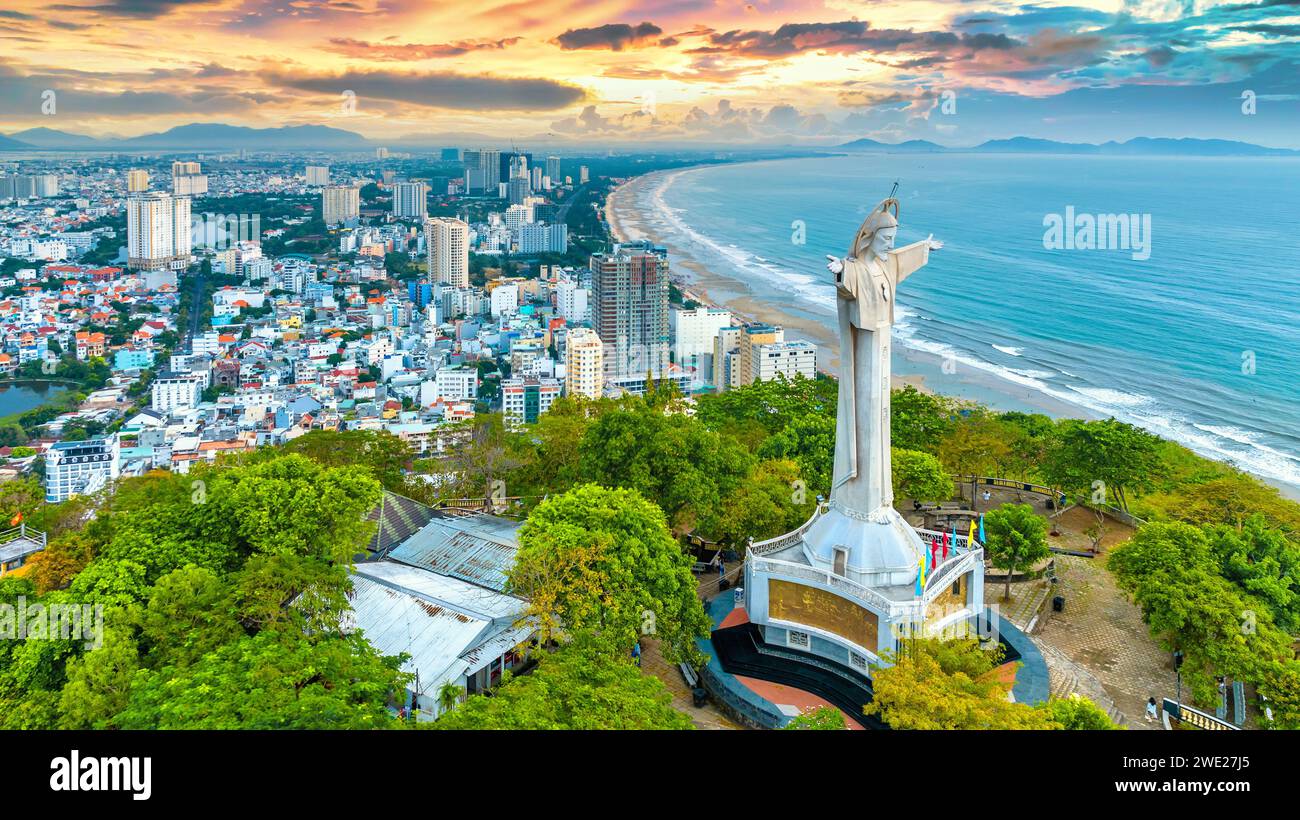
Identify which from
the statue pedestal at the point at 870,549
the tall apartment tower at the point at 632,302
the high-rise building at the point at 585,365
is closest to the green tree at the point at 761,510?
the statue pedestal at the point at 870,549

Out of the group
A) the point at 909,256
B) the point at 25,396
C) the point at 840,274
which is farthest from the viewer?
the point at 25,396

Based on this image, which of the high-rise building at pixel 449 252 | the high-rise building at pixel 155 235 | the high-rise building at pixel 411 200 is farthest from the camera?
the high-rise building at pixel 411 200

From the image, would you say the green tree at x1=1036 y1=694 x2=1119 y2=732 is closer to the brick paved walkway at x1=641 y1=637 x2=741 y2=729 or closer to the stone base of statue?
the stone base of statue

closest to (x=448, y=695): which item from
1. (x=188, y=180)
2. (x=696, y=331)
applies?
(x=696, y=331)

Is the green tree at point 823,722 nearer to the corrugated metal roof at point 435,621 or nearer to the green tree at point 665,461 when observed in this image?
the corrugated metal roof at point 435,621

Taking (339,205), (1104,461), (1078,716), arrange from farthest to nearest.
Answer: (339,205), (1104,461), (1078,716)

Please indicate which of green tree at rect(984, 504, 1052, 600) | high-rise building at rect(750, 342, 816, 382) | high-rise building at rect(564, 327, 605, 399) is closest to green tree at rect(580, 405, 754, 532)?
green tree at rect(984, 504, 1052, 600)

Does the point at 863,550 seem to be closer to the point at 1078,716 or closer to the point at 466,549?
the point at 1078,716
